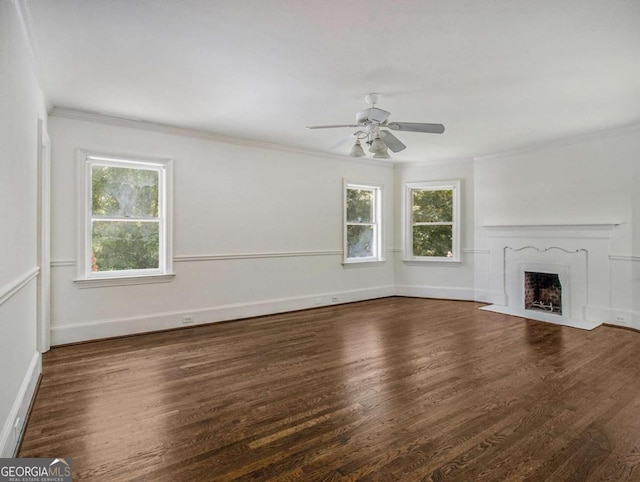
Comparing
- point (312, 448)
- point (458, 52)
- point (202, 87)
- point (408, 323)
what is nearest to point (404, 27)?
point (458, 52)

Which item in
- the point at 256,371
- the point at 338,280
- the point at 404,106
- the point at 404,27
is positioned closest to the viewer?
the point at 404,27

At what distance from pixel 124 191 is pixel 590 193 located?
6142 millimetres

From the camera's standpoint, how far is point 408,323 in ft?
16.2

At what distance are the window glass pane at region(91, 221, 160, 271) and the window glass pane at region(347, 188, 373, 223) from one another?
10.7 feet

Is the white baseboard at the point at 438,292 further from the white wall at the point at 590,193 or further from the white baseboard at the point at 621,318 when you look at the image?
the white baseboard at the point at 621,318

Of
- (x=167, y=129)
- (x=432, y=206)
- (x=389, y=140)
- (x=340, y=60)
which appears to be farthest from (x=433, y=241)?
(x=167, y=129)

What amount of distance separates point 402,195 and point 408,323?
2.89 m

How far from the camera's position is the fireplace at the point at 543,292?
212 inches

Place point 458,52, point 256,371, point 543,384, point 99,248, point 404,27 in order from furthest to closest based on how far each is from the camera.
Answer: point 99,248, point 256,371, point 543,384, point 458,52, point 404,27

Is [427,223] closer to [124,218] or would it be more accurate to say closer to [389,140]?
[389,140]

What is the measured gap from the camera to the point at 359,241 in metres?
6.70

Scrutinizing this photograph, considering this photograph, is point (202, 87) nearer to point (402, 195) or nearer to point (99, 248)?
point (99, 248)

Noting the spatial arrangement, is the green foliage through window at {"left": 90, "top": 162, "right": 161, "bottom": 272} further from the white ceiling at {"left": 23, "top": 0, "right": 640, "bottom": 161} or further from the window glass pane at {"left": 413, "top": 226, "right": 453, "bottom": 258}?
the window glass pane at {"left": 413, "top": 226, "right": 453, "bottom": 258}

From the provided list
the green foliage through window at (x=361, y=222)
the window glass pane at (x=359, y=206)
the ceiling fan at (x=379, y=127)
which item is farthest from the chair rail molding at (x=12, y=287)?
the window glass pane at (x=359, y=206)
